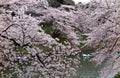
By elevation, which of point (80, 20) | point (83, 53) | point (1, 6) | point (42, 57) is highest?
point (1, 6)

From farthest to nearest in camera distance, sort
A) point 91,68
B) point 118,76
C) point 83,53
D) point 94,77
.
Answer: point 83,53
point 91,68
point 94,77
point 118,76

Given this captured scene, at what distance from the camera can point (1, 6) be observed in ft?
28.7

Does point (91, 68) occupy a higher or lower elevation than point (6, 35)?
lower

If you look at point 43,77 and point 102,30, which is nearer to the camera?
point 43,77

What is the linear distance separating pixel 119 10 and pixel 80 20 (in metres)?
7.81

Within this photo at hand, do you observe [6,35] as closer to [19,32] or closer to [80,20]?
[19,32]

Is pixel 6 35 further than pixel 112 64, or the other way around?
pixel 112 64

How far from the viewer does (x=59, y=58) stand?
27.7 feet

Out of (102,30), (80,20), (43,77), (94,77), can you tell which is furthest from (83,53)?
(43,77)

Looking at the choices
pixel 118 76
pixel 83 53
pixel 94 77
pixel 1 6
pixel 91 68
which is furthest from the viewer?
pixel 83 53

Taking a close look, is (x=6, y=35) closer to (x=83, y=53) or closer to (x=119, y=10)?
(x=119, y=10)

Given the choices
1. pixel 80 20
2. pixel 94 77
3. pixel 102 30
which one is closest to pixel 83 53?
pixel 80 20

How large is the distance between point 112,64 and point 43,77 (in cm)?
208

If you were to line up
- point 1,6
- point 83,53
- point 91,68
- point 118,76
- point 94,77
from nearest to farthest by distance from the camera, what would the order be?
point 118,76 < point 1,6 < point 94,77 < point 91,68 < point 83,53
